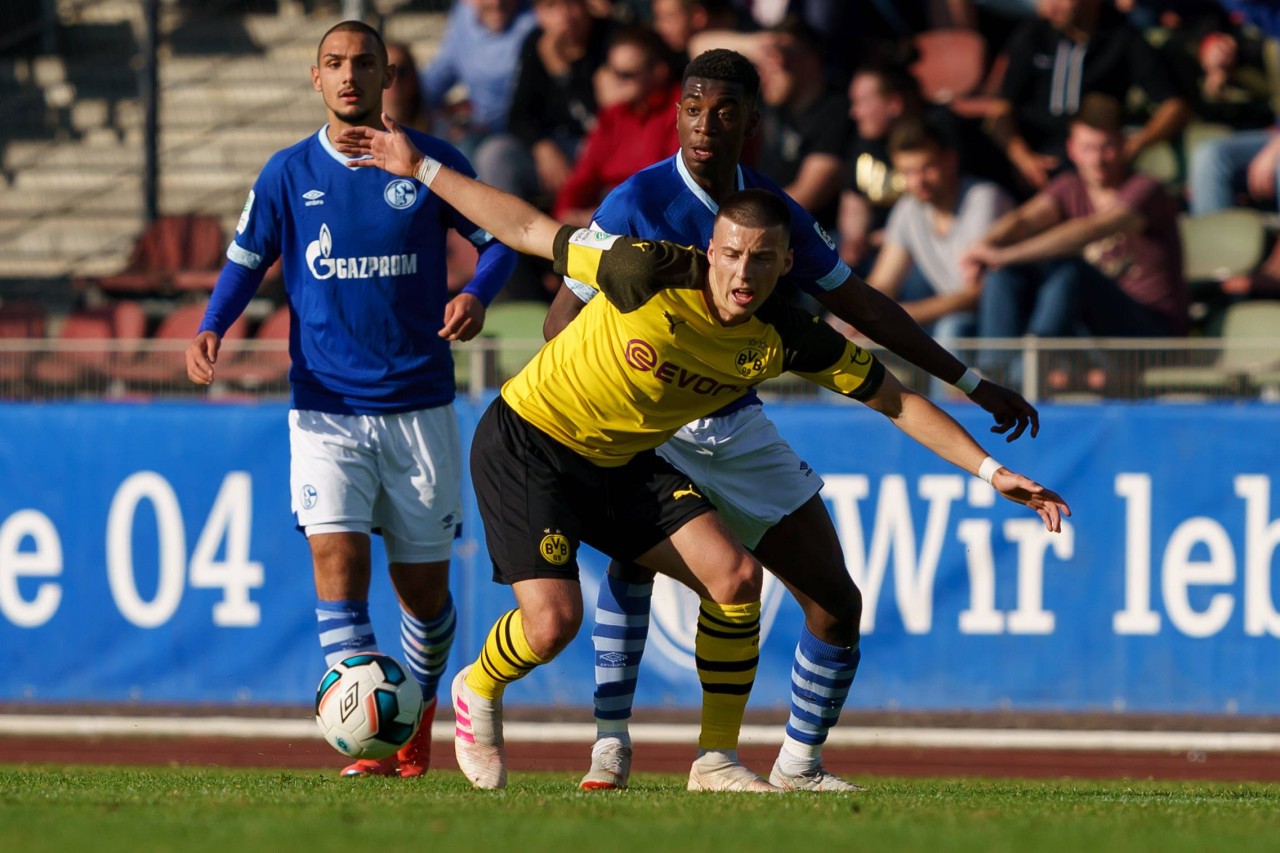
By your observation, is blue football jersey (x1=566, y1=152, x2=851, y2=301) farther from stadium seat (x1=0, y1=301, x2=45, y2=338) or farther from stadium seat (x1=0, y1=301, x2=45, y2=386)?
stadium seat (x1=0, y1=301, x2=45, y2=338)

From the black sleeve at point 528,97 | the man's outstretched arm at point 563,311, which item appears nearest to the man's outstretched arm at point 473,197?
the man's outstretched arm at point 563,311

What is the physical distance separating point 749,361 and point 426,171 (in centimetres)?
136

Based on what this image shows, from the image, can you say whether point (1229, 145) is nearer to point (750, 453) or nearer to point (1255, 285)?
point (1255, 285)

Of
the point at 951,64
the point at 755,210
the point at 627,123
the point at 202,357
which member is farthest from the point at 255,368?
the point at 951,64

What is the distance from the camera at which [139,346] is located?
38.3ft

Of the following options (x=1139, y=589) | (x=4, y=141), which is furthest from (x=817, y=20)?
(x=4, y=141)

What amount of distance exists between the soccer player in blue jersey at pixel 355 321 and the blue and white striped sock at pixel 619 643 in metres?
0.90

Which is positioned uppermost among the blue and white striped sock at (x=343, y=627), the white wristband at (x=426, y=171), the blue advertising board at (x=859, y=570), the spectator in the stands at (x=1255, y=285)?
the white wristband at (x=426, y=171)

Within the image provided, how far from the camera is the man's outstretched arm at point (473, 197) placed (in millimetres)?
6574

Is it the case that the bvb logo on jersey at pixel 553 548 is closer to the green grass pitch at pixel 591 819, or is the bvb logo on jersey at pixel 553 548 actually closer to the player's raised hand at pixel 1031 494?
the green grass pitch at pixel 591 819

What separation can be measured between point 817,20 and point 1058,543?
5651mm

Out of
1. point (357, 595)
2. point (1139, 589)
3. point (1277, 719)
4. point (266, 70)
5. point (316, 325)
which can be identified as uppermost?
point (266, 70)

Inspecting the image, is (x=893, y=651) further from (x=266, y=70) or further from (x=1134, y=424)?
(x=266, y=70)

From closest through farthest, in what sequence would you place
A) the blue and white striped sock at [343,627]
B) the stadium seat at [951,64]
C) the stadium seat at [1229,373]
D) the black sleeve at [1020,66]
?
1. the blue and white striped sock at [343,627]
2. the stadium seat at [1229,373]
3. the black sleeve at [1020,66]
4. the stadium seat at [951,64]
